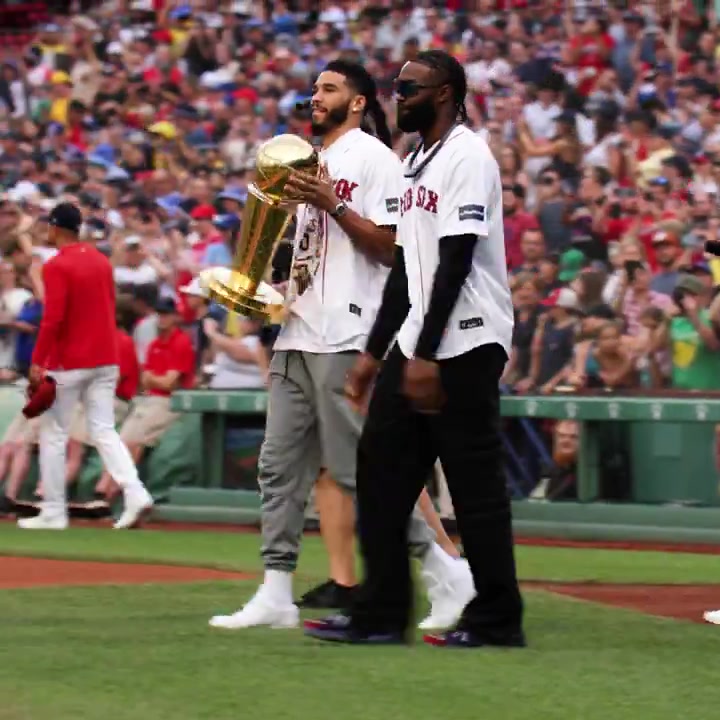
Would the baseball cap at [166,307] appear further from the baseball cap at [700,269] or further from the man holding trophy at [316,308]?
the man holding trophy at [316,308]

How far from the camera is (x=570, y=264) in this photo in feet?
46.4

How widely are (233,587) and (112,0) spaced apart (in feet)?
64.1

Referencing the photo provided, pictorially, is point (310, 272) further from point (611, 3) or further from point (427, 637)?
point (611, 3)

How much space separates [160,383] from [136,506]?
1.72 metres

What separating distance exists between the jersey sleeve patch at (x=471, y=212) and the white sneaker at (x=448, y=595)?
1488 millimetres

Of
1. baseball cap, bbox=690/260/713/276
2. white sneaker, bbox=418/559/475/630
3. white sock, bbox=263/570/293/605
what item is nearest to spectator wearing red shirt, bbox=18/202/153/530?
baseball cap, bbox=690/260/713/276

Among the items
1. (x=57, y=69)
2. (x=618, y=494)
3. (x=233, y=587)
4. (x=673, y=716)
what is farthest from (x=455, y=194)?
(x=57, y=69)

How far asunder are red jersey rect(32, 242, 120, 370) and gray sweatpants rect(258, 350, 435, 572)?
5.29m

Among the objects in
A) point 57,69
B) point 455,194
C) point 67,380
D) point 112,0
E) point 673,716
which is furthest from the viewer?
point 112,0

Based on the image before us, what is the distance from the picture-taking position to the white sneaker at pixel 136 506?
12.6 meters

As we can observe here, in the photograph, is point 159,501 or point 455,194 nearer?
point 455,194

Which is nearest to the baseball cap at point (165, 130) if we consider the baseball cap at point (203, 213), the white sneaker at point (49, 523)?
the baseball cap at point (203, 213)

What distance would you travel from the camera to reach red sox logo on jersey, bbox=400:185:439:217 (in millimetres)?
6086

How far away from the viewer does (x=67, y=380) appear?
12.5 m
